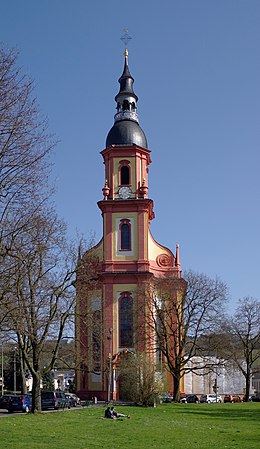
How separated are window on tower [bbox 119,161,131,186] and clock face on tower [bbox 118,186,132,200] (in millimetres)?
464

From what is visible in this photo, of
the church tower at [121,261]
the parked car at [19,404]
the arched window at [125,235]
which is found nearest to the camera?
the parked car at [19,404]

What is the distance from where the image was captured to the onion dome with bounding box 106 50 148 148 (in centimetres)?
6669

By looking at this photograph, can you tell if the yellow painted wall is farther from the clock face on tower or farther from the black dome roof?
the black dome roof

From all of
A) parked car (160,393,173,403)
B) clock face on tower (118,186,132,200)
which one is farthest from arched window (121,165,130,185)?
parked car (160,393,173,403)

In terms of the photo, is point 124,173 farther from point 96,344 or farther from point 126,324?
point 96,344

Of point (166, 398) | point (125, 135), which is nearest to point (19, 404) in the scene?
point (166, 398)

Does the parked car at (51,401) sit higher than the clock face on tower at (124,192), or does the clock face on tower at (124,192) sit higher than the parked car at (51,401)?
the clock face on tower at (124,192)

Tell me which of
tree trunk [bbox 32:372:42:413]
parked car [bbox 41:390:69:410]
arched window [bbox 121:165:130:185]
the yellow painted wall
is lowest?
parked car [bbox 41:390:69:410]

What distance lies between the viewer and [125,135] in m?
66.6

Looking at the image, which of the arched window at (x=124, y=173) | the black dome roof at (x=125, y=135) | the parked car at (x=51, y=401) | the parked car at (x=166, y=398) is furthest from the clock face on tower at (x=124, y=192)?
the parked car at (x=51, y=401)

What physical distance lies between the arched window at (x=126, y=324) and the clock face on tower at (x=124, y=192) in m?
9.36

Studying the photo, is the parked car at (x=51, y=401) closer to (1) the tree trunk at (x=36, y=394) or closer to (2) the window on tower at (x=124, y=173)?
(1) the tree trunk at (x=36, y=394)

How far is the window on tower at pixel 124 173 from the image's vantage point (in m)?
65.2

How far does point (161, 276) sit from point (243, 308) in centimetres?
1131
